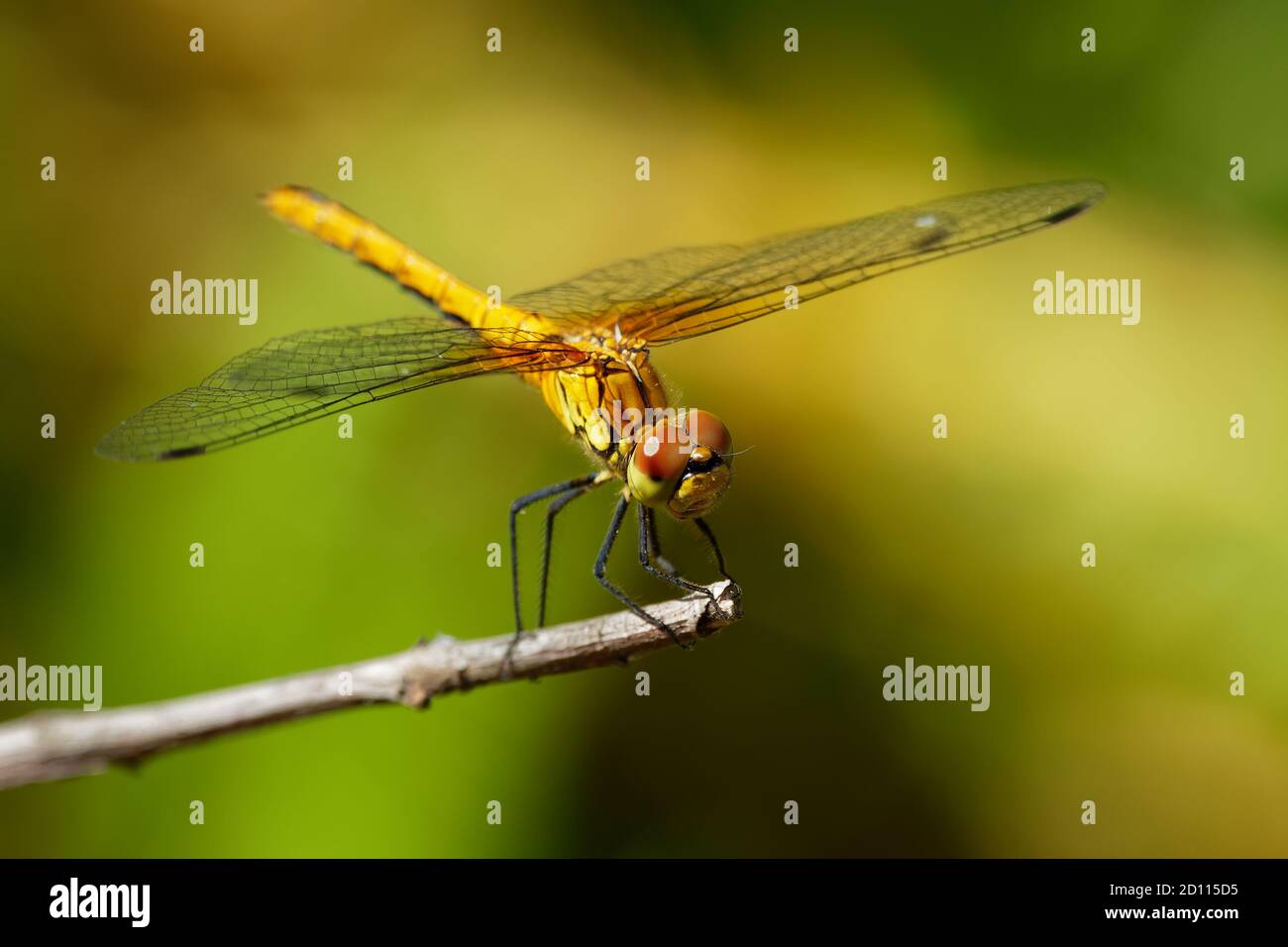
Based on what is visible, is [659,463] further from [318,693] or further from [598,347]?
[318,693]

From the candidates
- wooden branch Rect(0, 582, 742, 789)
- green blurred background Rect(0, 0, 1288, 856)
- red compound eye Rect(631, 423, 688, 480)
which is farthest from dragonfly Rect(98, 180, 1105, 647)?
wooden branch Rect(0, 582, 742, 789)

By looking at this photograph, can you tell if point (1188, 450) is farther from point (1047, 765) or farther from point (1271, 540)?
point (1047, 765)

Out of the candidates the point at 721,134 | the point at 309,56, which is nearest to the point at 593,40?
the point at 721,134

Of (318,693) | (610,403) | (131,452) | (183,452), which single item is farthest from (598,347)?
(318,693)

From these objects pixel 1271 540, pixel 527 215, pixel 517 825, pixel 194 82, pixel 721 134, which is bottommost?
pixel 517 825

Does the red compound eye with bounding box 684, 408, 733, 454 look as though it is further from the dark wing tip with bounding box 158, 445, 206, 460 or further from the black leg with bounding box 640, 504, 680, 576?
the dark wing tip with bounding box 158, 445, 206, 460

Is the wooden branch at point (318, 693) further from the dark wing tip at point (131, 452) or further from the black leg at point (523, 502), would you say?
the dark wing tip at point (131, 452)
